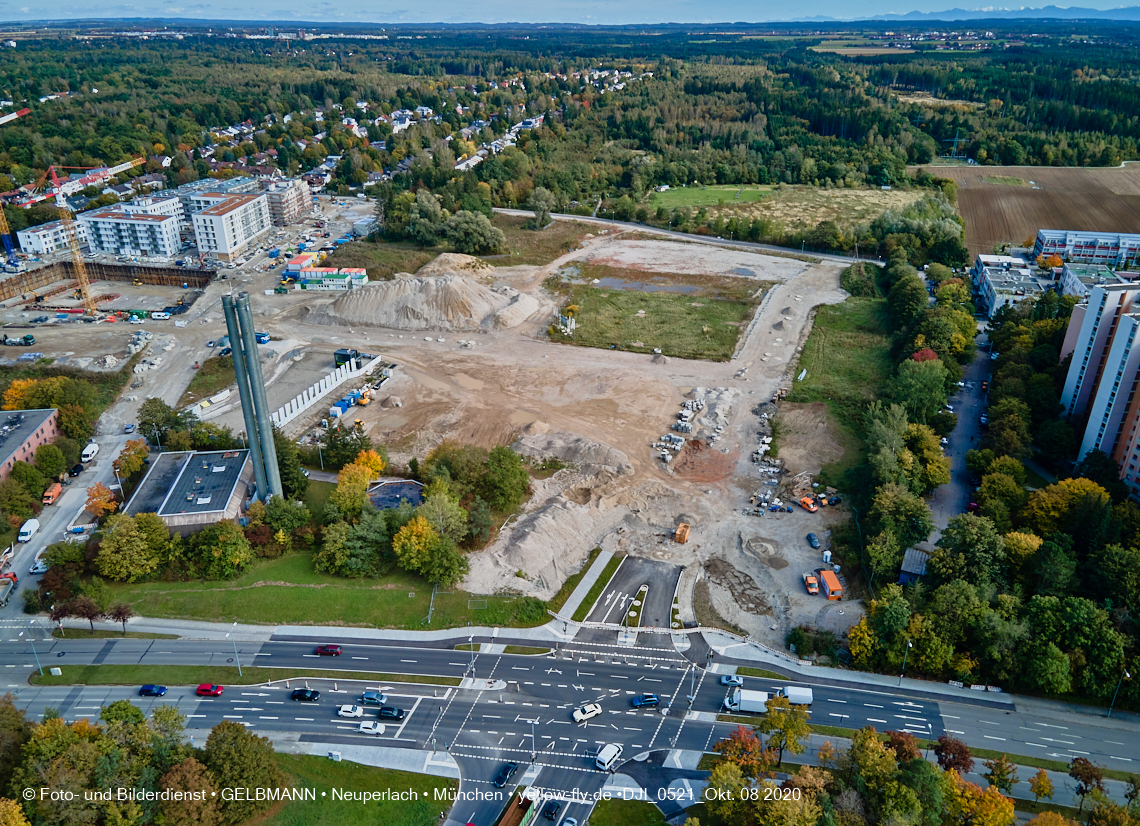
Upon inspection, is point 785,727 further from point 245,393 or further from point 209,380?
point 209,380

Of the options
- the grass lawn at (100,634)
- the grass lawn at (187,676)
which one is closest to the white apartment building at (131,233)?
the grass lawn at (100,634)

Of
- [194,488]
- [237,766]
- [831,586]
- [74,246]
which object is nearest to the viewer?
[237,766]

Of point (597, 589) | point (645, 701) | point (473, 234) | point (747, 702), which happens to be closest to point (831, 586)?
point (747, 702)

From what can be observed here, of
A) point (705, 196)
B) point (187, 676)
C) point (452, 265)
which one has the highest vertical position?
point (705, 196)

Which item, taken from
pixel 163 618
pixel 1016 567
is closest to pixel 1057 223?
pixel 1016 567

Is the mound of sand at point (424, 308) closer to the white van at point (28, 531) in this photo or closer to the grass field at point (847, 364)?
the grass field at point (847, 364)

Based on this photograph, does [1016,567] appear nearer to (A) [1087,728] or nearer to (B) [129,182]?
(A) [1087,728]
